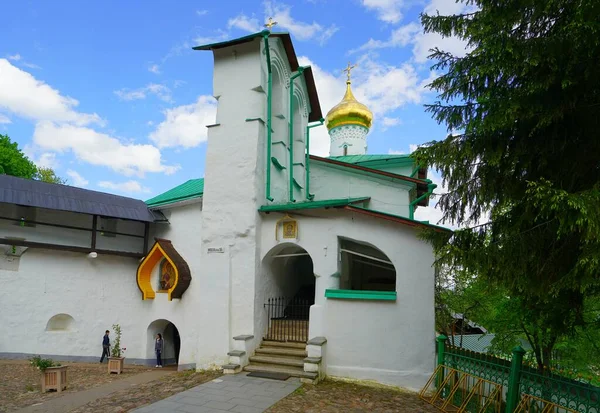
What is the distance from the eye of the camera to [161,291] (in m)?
10.9

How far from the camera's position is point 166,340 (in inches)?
460

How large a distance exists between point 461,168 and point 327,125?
1668cm

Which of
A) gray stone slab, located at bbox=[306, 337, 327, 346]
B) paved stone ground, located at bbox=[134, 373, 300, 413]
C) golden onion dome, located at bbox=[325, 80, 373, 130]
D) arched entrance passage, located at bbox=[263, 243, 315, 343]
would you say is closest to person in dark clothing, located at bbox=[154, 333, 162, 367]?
arched entrance passage, located at bbox=[263, 243, 315, 343]

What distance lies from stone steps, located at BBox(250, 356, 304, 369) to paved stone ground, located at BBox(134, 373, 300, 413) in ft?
1.50

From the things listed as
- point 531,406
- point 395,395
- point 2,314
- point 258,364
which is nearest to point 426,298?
point 395,395

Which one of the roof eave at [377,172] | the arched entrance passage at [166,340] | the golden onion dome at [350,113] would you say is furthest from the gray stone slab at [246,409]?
the golden onion dome at [350,113]

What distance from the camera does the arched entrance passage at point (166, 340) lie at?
11.2m

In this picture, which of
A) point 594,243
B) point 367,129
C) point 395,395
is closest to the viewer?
point 594,243

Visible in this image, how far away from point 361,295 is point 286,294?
348cm

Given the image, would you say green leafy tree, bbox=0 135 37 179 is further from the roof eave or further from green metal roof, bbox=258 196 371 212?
green metal roof, bbox=258 196 371 212

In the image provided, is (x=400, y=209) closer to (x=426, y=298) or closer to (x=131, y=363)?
(x=426, y=298)

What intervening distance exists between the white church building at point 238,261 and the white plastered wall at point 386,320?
21mm

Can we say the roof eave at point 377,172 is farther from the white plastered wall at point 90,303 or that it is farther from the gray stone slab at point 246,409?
the gray stone slab at point 246,409

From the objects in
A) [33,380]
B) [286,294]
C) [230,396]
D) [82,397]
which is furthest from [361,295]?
[33,380]
